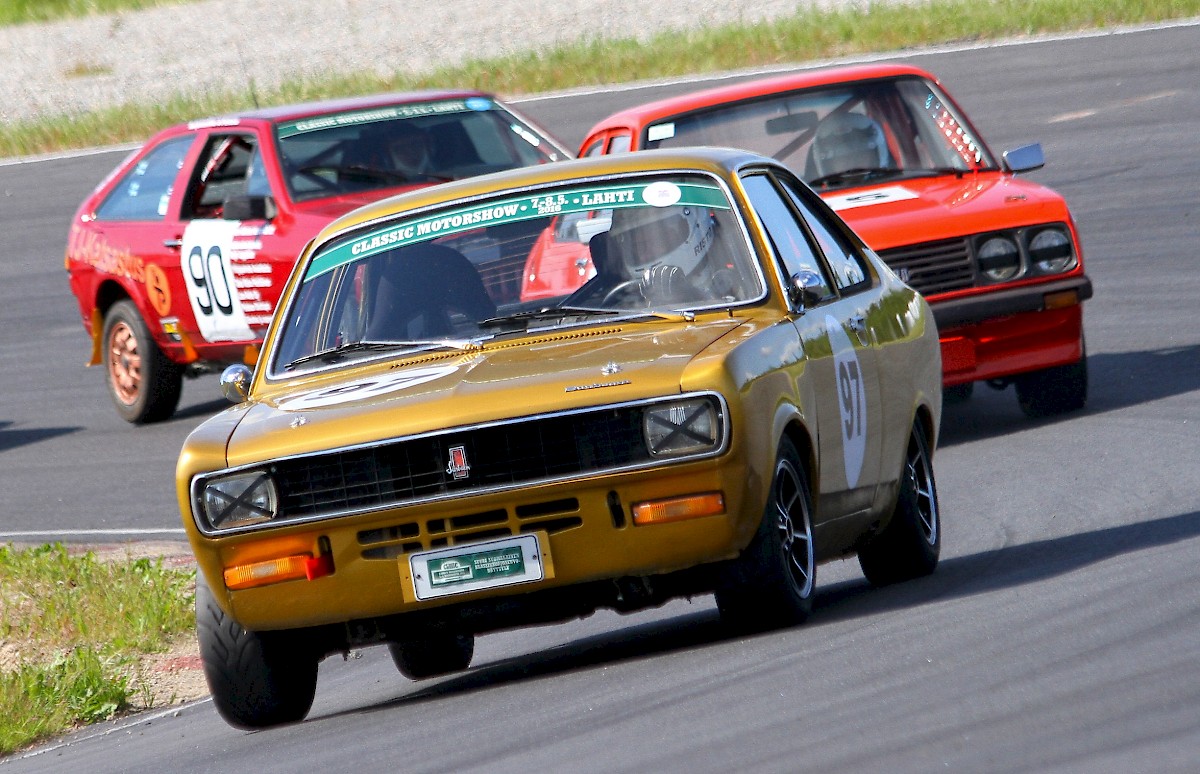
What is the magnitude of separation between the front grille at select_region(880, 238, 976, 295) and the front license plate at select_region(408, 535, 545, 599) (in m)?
5.55

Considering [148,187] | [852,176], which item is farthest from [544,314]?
[148,187]

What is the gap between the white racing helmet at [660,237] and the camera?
673cm

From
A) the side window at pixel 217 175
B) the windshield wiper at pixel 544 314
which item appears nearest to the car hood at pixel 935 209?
the side window at pixel 217 175

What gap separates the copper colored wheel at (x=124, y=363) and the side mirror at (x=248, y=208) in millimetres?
2215

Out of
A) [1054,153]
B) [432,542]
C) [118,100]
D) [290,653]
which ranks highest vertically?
[432,542]

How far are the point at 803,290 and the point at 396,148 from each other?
7024 mm

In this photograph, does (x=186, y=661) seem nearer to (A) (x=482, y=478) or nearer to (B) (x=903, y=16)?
(A) (x=482, y=478)

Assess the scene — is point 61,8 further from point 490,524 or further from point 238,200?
point 490,524

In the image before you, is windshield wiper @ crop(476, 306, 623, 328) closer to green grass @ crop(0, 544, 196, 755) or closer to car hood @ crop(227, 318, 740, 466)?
car hood @ crop(227, 318, 740, 466)

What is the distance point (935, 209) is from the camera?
11234 millimetres

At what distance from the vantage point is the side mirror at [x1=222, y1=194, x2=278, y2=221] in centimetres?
1273

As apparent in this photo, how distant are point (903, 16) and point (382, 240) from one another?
20.5 metres

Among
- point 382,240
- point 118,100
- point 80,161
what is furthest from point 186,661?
point 118,100

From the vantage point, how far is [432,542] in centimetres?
582
